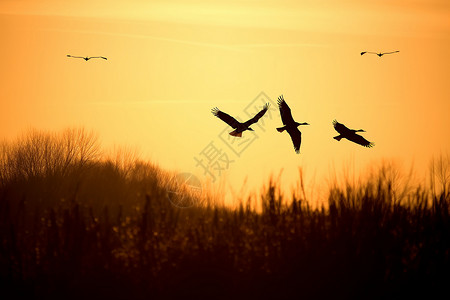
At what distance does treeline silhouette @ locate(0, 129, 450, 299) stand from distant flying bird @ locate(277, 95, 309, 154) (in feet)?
22.8

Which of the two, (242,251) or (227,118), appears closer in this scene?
(242,251)

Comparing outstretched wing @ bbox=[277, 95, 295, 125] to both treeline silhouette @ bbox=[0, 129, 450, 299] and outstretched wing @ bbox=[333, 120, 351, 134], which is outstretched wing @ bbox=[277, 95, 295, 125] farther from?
treeline silhouette @ bbox=[0, 129, 450, 299]

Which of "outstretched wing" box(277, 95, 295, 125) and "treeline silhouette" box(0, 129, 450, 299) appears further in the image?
"outstretched wing" box(277, 95, 295, 125)

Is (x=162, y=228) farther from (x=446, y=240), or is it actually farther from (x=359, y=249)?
(x=446, y=240)

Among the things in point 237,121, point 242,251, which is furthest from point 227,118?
point 242,251

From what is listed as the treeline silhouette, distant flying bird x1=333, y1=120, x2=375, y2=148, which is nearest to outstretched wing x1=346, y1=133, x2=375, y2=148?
distant flying bird x1=333, y1=120, x2=375, y2=148

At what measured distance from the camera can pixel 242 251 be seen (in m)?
9.41

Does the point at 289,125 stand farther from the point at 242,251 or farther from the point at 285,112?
the point at 242,251

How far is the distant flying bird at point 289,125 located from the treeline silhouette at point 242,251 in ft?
22.8

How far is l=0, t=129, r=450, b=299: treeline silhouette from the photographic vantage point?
914cm

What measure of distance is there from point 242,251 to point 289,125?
8.21 metres

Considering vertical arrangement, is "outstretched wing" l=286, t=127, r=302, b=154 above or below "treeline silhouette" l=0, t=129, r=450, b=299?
above

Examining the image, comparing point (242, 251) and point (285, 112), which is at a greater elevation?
point (285, 112)

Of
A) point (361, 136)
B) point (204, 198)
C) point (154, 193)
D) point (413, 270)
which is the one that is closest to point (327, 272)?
point (413, 270)
